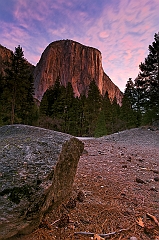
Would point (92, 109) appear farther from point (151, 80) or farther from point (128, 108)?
point (151, 80)

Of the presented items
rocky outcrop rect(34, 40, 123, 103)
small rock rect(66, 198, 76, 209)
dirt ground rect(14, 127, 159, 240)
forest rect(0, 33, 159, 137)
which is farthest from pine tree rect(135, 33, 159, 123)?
rocky outcrop rect(34, 40, 123, 103)

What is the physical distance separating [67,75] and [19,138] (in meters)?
65.6

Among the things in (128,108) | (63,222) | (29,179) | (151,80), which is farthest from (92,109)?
(29,179)

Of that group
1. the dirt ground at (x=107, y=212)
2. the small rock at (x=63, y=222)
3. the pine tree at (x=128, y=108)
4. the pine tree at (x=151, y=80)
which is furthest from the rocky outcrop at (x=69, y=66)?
the small rock at (x=63, y=222)

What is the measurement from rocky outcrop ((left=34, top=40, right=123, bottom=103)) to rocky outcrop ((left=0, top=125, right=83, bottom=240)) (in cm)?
6054

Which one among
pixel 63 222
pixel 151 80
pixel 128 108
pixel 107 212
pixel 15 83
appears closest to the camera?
pixel 63 222

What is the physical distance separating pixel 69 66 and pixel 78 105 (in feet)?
135

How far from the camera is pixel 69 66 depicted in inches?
2584

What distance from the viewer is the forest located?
49.4 feet

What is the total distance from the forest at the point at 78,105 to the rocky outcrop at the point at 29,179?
13607mm

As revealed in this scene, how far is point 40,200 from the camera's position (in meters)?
1.16

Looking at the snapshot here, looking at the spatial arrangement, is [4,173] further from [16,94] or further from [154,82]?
[154,82]

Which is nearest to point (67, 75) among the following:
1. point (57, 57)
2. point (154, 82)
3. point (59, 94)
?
point (57, 57)

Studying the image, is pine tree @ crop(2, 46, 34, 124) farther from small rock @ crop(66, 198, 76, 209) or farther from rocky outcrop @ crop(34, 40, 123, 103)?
rocky outcrop @ crop(34, 40, 123, 103)
